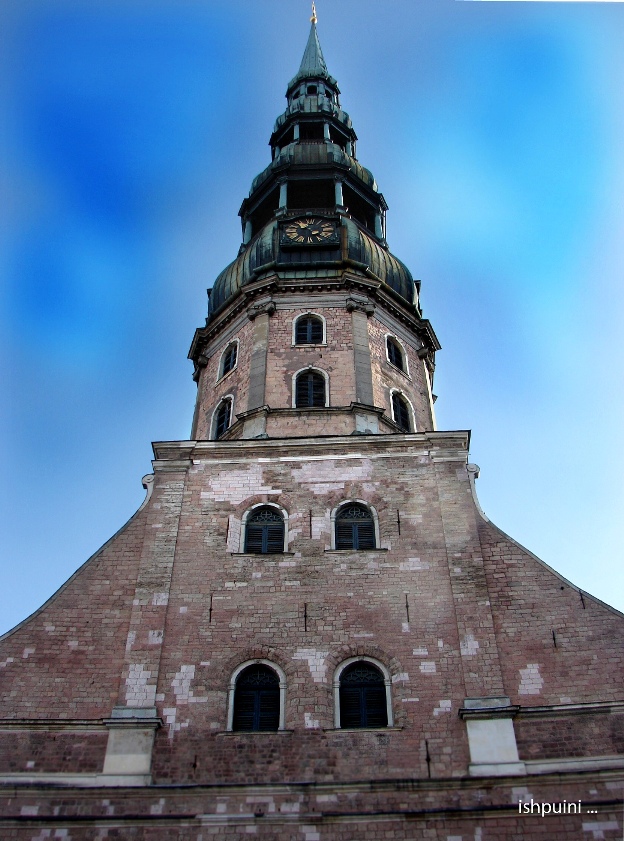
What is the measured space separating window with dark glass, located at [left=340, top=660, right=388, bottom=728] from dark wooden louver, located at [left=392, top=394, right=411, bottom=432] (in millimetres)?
7018

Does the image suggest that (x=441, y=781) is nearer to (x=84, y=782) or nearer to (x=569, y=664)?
(x=569, y=664)

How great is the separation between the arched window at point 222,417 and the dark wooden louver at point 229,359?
1.08 m

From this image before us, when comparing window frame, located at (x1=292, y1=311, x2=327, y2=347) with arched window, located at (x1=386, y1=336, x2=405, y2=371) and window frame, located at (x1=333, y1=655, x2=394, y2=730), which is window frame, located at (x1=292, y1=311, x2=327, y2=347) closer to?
arched window, located at (x1=386, y1=336, x2=405, y2=371)

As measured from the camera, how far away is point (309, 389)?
19.9 m

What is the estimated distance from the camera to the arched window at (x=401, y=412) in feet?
66.2

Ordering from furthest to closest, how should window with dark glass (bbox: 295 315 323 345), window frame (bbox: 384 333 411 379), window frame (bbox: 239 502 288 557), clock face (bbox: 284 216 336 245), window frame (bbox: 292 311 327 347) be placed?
clock face (bbox: 284 216 336 245) → window frame (bbox: 384 333 411 379) → window with dark glass (bbox: 295 315 323 345) → window frame (bbox: 292 311 327 347) → window frame (bbox: 239 502 288 557)

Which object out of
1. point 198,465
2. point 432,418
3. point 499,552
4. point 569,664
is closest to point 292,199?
point 432,418

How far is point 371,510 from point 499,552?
250 cm

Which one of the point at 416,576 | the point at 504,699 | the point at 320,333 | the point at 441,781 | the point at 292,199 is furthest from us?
the point at 292,199

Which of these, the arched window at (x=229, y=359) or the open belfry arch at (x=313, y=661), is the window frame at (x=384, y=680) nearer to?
the open belfry arch at (x=313, y=661)

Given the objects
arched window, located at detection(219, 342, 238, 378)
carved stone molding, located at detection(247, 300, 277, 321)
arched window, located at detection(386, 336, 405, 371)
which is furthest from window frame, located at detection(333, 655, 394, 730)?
carved stone molding, located at detection(247, 300, 277, 321)

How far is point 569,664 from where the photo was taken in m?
14.0

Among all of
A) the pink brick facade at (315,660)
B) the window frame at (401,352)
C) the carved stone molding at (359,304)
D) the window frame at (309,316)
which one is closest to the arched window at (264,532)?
the pink brick facade at (315,660)

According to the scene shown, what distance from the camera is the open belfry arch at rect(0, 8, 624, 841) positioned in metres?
12.5
